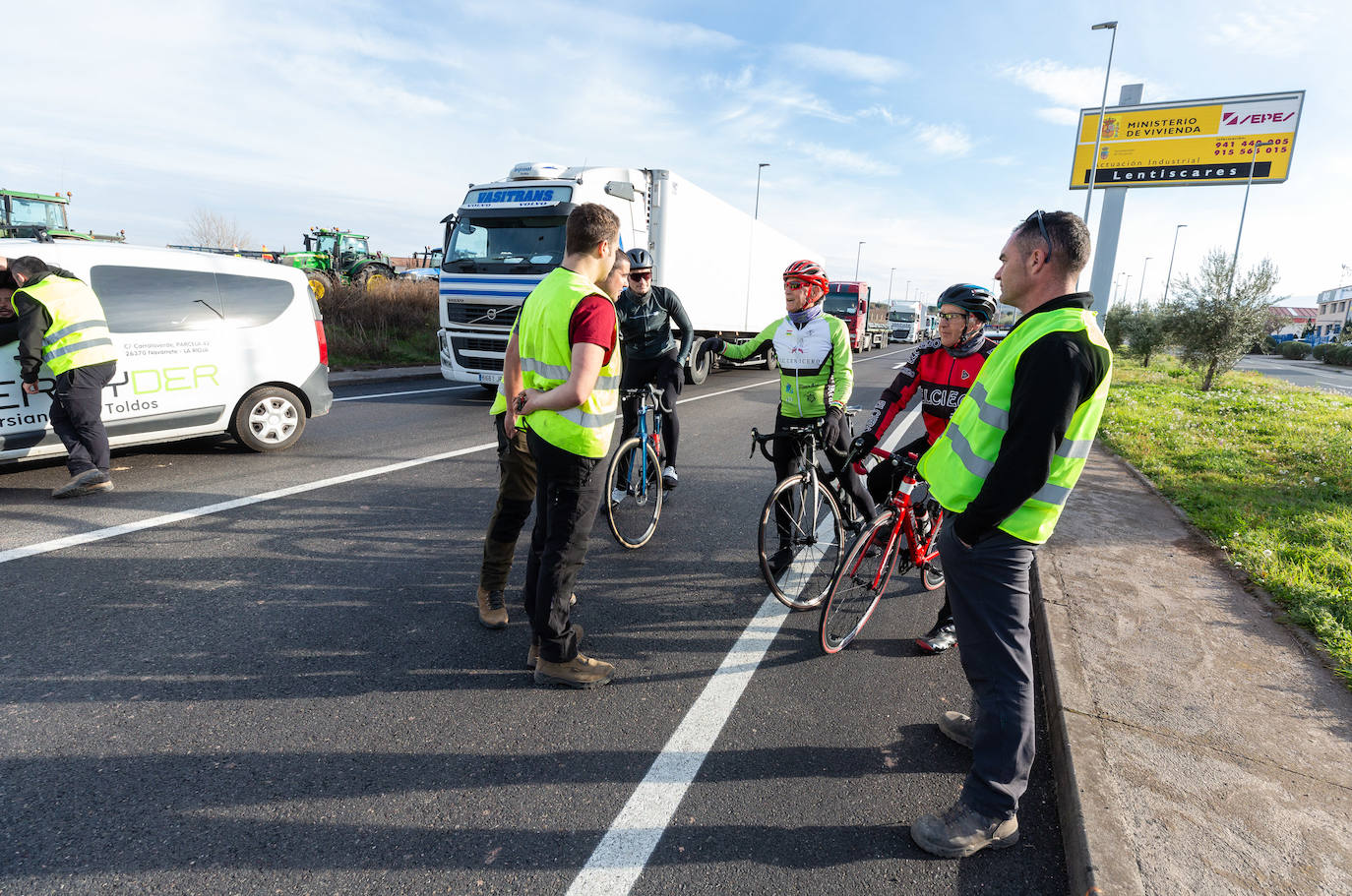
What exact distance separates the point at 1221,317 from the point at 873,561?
18226mm

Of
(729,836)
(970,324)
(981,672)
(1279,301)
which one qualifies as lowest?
(729,836)

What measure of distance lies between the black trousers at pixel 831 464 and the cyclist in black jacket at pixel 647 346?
1.39 m

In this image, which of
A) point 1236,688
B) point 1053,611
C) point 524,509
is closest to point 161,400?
point 524,509

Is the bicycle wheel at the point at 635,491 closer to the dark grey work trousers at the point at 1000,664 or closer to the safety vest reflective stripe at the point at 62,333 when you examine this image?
the dark grey work trousers at the point at 1000,664

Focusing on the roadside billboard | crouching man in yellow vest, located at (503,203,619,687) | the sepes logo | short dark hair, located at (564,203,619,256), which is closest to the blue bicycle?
crouching man in yellow vest, located at (503,203,619,687)

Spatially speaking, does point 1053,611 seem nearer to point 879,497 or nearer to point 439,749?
point 879,497

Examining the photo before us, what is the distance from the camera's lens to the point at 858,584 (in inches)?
145

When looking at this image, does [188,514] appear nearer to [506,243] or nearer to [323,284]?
[506,243]

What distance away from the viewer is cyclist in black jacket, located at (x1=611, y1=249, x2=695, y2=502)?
5.75 m

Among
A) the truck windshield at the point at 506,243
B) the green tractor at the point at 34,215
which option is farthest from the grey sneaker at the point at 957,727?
the green tractor at the point at 34,215

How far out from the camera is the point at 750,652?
3.54 meters

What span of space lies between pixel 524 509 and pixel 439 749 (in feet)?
4.00

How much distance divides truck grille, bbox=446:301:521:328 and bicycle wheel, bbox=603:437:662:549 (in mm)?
5955

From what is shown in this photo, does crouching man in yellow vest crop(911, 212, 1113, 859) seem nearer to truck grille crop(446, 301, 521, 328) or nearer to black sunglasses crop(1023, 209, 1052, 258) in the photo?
black sunglasses crop(1023, 209, 1052, 258)
